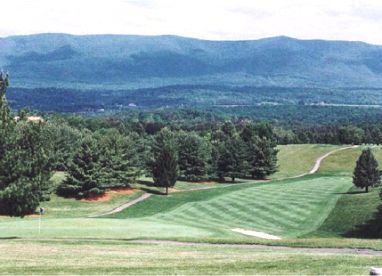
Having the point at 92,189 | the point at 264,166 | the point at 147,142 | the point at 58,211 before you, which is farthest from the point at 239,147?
the point at 58,211

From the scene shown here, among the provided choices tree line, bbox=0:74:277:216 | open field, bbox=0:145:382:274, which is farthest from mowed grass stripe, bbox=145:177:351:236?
tree line, bbox=0:74:277:216

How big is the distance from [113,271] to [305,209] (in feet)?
158

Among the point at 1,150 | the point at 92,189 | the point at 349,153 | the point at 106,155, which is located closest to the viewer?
the point at 1,150

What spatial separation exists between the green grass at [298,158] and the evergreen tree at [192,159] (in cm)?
1806

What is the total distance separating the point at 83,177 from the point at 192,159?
93.6 feet

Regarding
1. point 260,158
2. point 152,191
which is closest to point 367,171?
point 152,191

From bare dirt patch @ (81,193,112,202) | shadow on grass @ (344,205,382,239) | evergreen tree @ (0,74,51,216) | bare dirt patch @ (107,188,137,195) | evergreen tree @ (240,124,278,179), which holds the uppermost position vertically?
evergreen tree @ (0,74,51,216)

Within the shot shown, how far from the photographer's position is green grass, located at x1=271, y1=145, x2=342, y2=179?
127506mm

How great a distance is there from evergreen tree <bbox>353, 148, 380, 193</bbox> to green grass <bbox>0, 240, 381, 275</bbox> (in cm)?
4838

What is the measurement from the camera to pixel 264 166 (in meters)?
115

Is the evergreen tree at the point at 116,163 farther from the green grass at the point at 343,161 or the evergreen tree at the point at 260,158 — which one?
the green grass at the point at 343,161

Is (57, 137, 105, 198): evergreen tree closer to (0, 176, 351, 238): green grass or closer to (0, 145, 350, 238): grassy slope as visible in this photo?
(0, 145, 350, 238): grassy slope

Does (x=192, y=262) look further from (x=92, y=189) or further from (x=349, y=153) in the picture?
(x=349, y=153)

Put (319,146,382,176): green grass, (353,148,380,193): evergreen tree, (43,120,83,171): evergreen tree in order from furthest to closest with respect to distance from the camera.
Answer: (319,146,382,176): green grass
(43,120,83,171): evergreen tree
(353,148,380,193): evergreen tree
